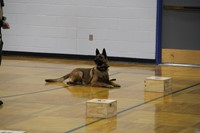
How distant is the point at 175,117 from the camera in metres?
9.06

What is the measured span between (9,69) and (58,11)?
2.78 meters

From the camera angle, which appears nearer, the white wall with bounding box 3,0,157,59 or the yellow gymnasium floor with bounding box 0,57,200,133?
the yellow gymnasium floor with bounding box 0,57,200,133

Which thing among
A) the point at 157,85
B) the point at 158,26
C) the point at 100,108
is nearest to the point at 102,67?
the point at 157,85

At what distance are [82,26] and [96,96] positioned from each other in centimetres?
571

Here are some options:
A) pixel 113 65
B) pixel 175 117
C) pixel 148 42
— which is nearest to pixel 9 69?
pixel 113 65

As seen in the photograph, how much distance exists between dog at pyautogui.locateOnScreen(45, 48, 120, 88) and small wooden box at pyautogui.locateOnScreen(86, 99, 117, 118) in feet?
9.90

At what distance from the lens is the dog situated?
12029mm

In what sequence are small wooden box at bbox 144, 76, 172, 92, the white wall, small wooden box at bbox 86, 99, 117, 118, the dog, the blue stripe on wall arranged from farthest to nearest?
the white wall → the blue stripe on wall → the dog → small wooden box at bbox 144, 76, 172, 92 → small wooden box at bbox 86, 99, 117, 118

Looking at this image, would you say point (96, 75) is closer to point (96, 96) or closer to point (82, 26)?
point (96, 96)

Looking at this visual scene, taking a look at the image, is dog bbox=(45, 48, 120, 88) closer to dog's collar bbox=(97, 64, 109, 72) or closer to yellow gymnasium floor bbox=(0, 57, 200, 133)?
dog's collar bbox=(97, 64, 109, 72)

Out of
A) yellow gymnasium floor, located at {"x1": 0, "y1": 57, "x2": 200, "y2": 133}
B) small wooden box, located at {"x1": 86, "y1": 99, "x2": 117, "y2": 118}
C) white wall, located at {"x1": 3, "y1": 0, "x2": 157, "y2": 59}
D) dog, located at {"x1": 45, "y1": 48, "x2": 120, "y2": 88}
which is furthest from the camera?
white wall, located at {"x1": 3, "y1": 0, "x2": 157, "y2": 59}

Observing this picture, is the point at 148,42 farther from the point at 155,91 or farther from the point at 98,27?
Answer: the point at 155,91

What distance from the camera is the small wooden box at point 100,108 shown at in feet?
29.2

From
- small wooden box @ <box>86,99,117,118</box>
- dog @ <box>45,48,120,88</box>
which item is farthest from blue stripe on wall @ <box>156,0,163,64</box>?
small wooden box @ <box>86,99,117,118</box>
